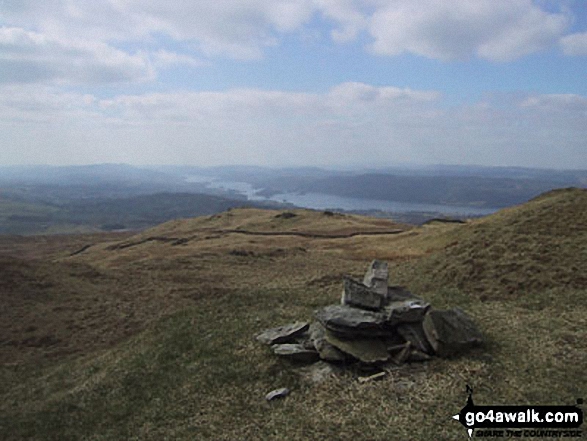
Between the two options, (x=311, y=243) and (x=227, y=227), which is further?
(x=227, y=227)

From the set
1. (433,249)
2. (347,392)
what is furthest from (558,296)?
(433,249)

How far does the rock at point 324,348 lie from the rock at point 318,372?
0.98 feet

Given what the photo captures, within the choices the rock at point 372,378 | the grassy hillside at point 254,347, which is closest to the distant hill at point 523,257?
the grassy hillside at point 254,347

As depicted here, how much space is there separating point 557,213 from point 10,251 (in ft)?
367

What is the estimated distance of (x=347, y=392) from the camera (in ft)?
50.3

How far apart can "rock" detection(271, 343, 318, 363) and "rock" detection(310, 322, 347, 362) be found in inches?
13.7

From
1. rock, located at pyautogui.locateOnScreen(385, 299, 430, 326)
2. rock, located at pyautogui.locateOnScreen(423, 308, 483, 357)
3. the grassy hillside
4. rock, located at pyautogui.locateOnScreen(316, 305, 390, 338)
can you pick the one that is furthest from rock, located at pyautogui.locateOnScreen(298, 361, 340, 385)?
rock, located at pyautogui.locateOnScreen(423, 308, 483, 357)

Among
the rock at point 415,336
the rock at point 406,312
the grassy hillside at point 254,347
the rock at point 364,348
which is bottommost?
the grassy hillside at point 254,347

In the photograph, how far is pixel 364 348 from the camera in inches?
675

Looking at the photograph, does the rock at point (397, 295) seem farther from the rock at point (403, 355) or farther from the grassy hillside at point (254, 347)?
the grassy hillside at point (254, 347)

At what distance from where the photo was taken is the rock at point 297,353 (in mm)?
17859

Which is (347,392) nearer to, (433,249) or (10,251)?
(433,249)

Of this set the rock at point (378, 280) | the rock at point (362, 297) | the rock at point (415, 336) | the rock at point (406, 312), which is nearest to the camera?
the rock at point (415, 336)

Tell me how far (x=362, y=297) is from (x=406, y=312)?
6.43 feet
